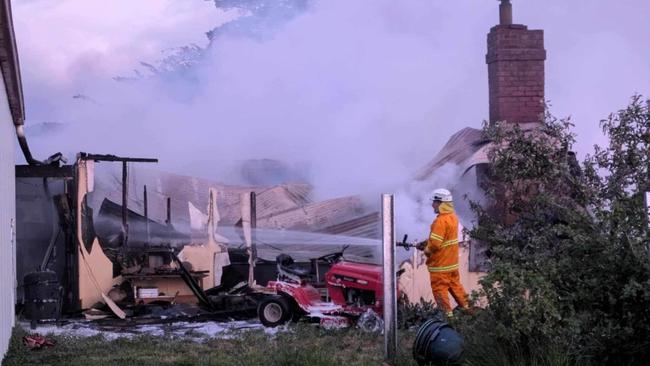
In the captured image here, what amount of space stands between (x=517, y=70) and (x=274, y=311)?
5617 millimetres

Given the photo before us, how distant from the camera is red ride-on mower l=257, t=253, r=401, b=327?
39.5 ft

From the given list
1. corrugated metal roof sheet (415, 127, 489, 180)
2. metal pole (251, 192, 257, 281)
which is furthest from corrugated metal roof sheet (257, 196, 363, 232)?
corrugated metal roof sheet (415, 127, 489, 180)

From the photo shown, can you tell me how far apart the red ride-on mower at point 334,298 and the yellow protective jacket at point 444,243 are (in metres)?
1.06

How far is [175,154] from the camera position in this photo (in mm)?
17938

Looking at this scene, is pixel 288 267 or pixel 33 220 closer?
pixel 288 267

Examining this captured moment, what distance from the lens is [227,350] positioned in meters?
10.3

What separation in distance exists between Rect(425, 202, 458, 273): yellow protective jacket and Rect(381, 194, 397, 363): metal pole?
2586 millimetres

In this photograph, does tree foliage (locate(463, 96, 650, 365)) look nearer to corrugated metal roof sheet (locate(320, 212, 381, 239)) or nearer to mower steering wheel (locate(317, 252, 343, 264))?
mower steering wheel (locate(317, 252, 343, 264))

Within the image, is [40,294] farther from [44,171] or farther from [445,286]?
[445,286]

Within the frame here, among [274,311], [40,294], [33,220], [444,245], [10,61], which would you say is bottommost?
[274,311]

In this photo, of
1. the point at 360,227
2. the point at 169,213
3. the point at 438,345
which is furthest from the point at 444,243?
the point at 169,213

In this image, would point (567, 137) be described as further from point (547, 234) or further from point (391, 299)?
point (391, 299)

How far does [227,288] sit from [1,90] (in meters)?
6.54

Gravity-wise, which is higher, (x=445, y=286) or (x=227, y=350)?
(x=445, y=286)
